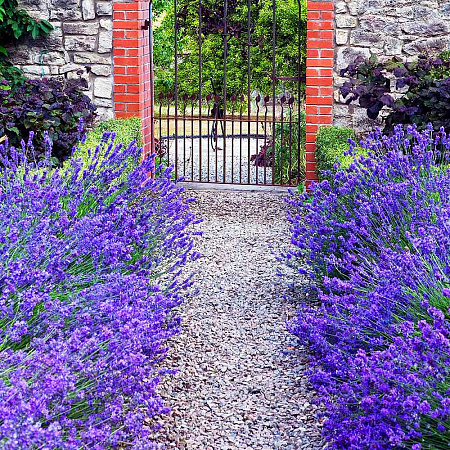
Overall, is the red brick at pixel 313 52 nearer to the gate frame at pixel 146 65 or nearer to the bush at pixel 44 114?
the gate frame at pixel 146 65

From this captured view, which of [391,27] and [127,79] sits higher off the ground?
[391,27]

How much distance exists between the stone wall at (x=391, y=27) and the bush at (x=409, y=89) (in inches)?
11.4

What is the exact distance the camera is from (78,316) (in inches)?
106

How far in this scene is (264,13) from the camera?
9.99 m

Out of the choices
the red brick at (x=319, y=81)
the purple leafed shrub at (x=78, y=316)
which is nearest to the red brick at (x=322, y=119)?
the red brick at (x=319, y=81)

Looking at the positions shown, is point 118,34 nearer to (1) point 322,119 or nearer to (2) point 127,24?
(2) point 127,24

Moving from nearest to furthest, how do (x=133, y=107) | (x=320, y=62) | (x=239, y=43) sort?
(x=320, y=62)
(x=133, y=107)
(x=239, y=43)

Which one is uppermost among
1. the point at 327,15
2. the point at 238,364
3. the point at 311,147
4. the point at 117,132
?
the point at 327,15

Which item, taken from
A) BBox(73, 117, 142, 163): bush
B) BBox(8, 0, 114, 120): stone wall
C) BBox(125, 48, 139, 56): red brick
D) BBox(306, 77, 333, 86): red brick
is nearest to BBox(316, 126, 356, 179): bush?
BBox(306, 77, 333, 86): red brick

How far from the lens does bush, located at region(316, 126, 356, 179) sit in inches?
229

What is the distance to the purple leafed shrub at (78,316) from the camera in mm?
2215

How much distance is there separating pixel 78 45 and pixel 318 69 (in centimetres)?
231

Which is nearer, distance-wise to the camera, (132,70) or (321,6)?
(321,6)

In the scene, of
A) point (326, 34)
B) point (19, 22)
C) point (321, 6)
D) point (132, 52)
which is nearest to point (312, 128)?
point (326, 34)
